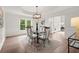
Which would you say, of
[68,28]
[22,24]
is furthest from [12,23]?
[68,28]

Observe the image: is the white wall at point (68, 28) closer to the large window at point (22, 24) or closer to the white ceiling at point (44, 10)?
the white ceiling at point (44, 10)

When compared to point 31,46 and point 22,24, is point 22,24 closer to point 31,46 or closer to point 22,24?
point 22,24

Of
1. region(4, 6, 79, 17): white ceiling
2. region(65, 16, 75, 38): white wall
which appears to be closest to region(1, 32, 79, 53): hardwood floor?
region(65, 16, 75, 38): white wall

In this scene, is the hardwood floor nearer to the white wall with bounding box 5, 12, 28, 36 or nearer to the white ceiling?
the white wall with bounding box 5, 12, 28, 36

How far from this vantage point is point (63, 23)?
2279 millimetres

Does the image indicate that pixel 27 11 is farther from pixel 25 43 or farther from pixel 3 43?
pixel 3 43

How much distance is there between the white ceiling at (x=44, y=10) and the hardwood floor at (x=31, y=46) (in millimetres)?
433

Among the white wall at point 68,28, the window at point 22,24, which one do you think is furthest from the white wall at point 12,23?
the white wall at point 68,28

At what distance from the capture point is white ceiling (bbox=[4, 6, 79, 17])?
7.38 ft

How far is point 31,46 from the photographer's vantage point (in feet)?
7.57

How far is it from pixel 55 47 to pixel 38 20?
660 mm

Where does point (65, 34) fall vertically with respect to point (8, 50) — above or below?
above

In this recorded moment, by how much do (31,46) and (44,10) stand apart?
0.79m
